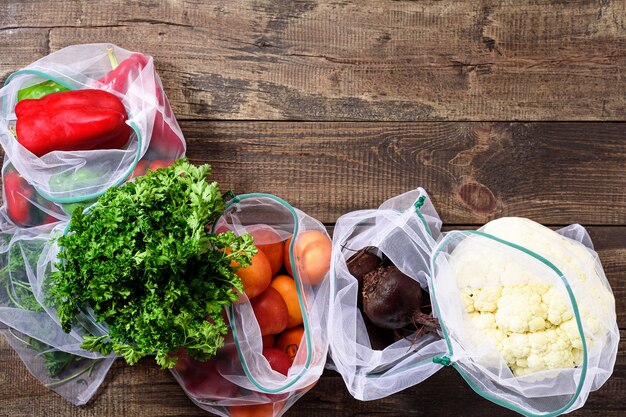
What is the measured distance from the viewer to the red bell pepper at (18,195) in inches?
42.4

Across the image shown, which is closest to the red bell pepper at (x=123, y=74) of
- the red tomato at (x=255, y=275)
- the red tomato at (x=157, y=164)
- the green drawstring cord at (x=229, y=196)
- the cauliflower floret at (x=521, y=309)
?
the red tomato at (x=157, y=164)

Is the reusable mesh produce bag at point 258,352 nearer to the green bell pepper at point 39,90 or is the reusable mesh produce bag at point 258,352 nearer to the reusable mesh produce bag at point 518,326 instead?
the reusable mesh produce bag at point 518,326

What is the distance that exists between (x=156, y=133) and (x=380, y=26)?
0.48 metres

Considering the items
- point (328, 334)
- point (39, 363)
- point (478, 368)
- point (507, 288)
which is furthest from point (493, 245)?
point (39, 363)

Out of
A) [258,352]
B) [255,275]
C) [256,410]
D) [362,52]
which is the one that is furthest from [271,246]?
[362,52]

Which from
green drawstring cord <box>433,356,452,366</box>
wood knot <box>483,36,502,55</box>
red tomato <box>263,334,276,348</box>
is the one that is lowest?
red tomato <box>263,334,276,348</box>

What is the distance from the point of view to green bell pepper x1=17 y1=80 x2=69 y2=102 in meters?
1.06

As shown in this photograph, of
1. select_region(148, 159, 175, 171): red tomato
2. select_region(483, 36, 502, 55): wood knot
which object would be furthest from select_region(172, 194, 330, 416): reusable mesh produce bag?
select_region(483, 36, 502, 55): wood knot

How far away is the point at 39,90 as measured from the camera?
3.48 feet

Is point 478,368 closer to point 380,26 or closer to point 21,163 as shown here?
point 380,26

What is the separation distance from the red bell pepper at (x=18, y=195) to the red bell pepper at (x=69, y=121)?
0.09 meters

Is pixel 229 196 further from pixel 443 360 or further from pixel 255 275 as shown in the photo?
pixel 443 360

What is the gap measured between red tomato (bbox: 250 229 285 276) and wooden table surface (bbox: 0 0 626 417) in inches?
4.6

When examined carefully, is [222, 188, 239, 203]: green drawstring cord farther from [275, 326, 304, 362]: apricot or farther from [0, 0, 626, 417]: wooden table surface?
[275, 326, 304, 362]: apricot
